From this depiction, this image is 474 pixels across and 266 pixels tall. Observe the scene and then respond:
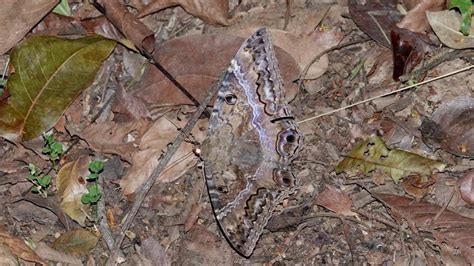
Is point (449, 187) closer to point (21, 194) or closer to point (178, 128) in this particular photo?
point (178, 128)

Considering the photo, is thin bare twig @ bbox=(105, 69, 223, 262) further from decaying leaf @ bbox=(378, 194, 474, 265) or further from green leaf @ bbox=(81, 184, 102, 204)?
decaying leaf @ bbox=(378, 194, 474, 265)

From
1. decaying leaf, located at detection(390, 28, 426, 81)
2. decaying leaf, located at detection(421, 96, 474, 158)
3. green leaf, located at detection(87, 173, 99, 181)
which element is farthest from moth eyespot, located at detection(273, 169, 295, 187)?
green leaf, located at detection(87, 173, 99, 181)

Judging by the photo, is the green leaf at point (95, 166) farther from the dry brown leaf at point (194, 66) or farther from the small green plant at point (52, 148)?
the dry brown leaf at point (194, 66)

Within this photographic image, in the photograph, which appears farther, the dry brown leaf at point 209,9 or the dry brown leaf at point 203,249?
the dry brown leaf at point 209,9

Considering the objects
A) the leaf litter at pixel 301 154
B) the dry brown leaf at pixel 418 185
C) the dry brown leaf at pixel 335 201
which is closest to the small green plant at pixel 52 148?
the leaf litter at pixel 301 154

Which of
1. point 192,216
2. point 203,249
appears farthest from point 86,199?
point 203,249

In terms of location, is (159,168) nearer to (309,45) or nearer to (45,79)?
(45,79)

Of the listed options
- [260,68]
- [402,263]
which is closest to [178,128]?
[260,68]
